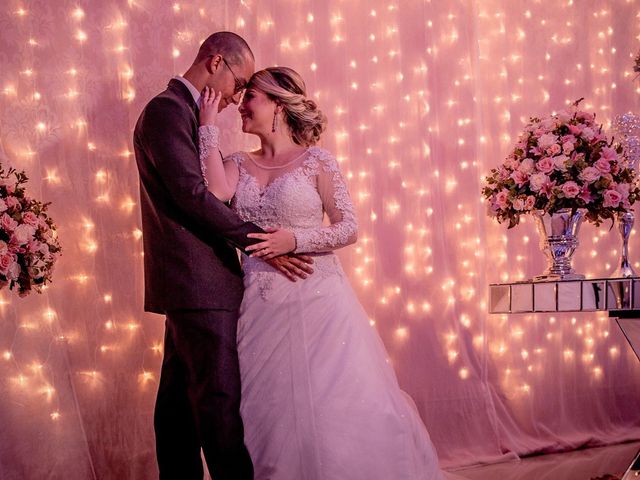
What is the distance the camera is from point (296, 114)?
8.54ft

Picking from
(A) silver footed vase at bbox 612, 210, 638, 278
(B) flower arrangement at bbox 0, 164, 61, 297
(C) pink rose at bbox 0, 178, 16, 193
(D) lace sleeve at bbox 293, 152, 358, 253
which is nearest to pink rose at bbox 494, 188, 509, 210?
(A) silver footed vase at bbox 612, 210, 638, 278

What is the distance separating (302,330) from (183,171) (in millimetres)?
614

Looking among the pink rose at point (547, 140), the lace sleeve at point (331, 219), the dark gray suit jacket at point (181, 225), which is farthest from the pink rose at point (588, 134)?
the dark gray suit jacket at point (181, 225)

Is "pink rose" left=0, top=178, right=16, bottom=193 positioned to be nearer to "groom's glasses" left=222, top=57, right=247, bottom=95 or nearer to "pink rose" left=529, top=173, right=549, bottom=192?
"groom's glasses" left=222, top=57, right=247, bottom=95

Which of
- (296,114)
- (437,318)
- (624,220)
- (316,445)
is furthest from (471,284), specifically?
(316,445)

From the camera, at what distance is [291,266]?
234 cm

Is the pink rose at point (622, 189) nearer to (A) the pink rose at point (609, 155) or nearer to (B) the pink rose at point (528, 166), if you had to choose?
(A) the pink rose at point (609, 155)

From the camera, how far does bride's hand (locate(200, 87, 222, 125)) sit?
7.89 ft

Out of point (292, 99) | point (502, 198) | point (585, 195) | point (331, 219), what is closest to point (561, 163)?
point (585, 195)

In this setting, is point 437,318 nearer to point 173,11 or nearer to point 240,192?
point 240,192

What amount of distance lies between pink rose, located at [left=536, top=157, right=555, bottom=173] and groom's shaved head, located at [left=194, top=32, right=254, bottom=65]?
1200 mm

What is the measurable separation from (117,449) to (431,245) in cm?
174

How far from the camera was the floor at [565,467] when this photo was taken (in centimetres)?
313

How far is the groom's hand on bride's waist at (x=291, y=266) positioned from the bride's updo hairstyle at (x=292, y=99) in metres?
0.53
